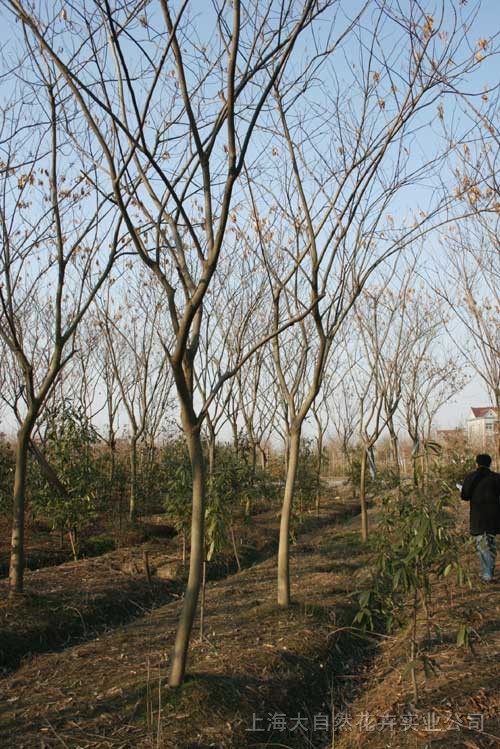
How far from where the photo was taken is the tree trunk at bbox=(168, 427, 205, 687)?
13.6 ft

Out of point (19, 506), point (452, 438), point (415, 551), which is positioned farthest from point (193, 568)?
point (452, 438)

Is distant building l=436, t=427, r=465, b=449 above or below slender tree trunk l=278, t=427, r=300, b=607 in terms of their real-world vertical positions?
above

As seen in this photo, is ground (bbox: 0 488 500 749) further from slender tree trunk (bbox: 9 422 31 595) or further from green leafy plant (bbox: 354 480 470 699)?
slender tree trunk (bbox: 9 422 31 595)

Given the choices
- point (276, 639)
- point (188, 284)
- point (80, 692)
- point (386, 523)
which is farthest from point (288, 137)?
point (80, 692)

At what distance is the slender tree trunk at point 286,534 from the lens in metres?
6.64

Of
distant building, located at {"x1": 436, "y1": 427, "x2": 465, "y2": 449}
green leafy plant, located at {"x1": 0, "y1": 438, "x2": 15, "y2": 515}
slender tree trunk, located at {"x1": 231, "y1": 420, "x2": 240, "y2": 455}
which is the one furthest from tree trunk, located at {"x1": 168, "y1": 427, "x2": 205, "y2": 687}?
distant building, located at {"x1": 436, "y1": 427, "x2": 465, "y2": 449}

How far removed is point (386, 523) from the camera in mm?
4441

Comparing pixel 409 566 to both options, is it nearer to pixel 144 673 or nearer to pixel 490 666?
pixel 490 666

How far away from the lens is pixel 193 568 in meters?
4.12

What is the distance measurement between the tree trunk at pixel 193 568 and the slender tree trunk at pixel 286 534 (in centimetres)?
245

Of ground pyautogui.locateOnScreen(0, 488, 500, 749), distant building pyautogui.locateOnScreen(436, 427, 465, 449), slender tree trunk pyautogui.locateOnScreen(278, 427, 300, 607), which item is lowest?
ground pyautogui.locateOnScreen(0, 488, 500, 749)

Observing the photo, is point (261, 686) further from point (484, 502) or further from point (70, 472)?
point (70, 472)

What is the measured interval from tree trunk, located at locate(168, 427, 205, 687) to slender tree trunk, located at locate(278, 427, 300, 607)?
245 centimetres

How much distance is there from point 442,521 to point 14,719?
2.87 meters
